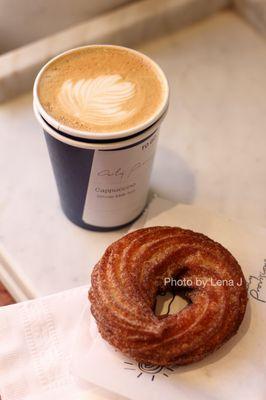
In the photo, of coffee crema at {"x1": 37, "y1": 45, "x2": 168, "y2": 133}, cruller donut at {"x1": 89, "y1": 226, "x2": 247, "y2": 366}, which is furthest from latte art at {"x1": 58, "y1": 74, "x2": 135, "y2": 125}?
cruller donut at {"x1": 89, "y1": 226, "x2": 247, "y2": 366}

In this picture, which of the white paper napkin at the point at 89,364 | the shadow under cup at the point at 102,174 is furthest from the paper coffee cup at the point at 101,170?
the white paper napkin at the point at 89,364

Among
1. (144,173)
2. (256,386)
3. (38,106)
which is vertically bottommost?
(256,386)

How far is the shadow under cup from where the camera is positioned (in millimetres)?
651

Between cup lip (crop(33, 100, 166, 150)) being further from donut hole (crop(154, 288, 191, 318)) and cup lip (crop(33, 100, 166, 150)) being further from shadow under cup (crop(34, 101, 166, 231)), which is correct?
donut hole (crop(154, 288, 191, 318))

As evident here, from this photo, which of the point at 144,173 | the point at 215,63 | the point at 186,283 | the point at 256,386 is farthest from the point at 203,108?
the point at 256,386

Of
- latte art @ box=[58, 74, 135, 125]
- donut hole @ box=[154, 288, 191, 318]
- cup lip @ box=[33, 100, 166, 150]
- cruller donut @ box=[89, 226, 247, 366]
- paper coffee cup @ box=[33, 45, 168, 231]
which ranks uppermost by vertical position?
latte art @ box=[58, 74, 135, 125]

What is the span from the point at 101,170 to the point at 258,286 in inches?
9.4

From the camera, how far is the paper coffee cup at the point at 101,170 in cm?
64

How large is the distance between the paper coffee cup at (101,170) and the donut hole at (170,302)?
14 cm

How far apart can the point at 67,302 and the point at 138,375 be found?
13 cm

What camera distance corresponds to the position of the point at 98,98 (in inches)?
27.1

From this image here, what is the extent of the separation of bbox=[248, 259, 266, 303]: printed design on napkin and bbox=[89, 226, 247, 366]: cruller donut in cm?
3

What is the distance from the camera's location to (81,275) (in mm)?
749

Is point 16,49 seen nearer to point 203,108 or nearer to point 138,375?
point 203,108
